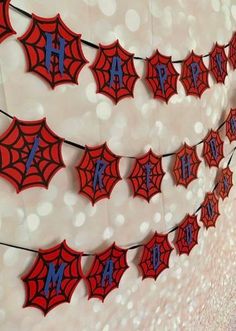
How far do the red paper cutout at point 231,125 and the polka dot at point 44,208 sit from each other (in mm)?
662

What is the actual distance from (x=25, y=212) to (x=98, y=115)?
9.7 inches

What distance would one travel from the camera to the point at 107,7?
0.72m

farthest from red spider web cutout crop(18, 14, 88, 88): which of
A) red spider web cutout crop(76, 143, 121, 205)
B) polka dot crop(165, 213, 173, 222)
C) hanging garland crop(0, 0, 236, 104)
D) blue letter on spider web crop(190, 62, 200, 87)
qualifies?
polka dot crop(165, 213, 173, 222)

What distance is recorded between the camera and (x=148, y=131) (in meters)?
0.86

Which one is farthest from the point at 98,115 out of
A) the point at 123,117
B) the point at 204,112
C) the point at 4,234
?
the point at 204,112

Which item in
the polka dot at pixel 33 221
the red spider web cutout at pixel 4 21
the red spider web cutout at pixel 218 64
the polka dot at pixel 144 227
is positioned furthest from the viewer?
the red spider web cutout at pixel 218 64

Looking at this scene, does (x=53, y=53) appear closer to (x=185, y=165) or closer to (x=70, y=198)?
(x=70, y=198)

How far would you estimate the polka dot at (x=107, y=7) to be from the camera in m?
0.71

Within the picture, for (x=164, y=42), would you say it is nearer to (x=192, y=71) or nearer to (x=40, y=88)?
(x=192, y=71)

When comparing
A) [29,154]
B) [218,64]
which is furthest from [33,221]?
[218,64]

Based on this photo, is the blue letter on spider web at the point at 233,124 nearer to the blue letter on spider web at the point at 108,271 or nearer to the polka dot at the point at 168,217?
the polka dot at the point at 168,217

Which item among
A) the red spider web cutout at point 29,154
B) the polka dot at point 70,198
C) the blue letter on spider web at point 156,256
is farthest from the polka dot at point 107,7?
the blue letter on spider web at point 156,256

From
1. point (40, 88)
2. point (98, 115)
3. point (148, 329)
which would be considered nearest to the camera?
point (40, 88)

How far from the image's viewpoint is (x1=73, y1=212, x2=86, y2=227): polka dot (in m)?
0.76
